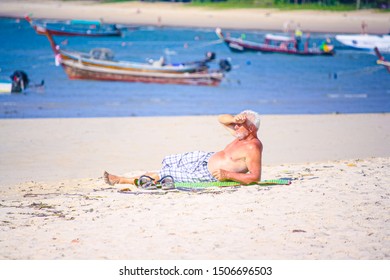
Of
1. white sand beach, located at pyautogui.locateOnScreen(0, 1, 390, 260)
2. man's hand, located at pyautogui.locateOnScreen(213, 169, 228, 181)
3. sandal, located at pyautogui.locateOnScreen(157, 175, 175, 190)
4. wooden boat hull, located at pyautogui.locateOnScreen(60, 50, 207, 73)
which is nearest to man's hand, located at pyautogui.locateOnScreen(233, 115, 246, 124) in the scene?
man's hand, located at pyautogui.locateOnScreen(213, 169, 228, 181)

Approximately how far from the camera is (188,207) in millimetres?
7250

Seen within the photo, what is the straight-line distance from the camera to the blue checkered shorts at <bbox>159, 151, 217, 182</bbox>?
8141 mm

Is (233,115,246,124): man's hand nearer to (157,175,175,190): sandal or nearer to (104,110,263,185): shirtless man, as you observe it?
(104,110,263,185): shirtless man

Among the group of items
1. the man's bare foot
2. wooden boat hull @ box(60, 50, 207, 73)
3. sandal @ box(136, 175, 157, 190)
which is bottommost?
wooden boat hull @ box(60, 50, 207, 73)

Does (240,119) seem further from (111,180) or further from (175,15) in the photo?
(175,15)

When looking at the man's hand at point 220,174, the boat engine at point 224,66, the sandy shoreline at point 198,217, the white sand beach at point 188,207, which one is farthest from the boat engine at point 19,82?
the man's hand at point 220,174

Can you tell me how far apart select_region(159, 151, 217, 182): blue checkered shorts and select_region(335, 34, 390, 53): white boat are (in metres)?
24.4

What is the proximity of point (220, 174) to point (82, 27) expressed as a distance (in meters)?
34.5

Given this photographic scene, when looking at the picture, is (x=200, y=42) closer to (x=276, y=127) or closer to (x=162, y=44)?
(x=162, y=44)

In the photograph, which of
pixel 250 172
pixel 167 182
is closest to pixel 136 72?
pixel 167 182

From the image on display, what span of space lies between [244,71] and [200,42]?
9498mm

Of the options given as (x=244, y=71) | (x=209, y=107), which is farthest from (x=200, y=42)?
(x=209, y=107)

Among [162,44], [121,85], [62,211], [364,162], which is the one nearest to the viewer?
[62,211]

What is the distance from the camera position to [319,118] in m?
17.6
